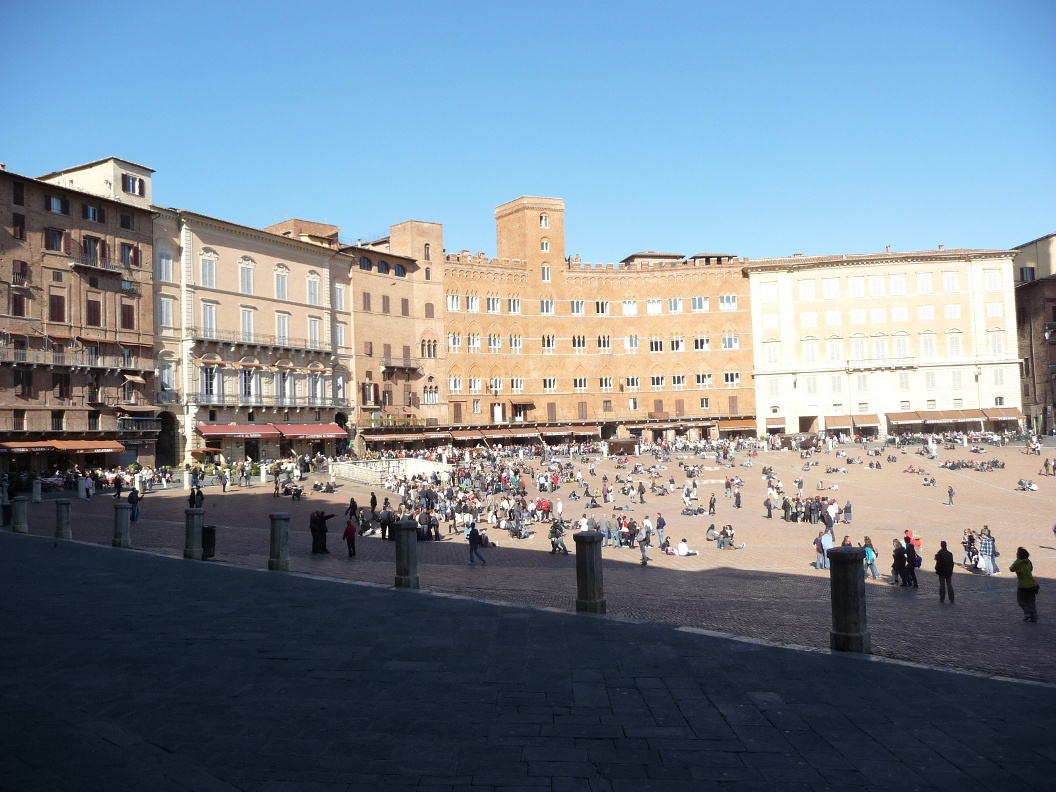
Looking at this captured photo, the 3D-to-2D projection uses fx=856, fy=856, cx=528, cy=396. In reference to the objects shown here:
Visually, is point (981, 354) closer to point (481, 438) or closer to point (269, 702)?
point (481, 438)

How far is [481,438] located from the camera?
62594 mm

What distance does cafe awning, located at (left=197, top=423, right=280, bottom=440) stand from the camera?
149 feet

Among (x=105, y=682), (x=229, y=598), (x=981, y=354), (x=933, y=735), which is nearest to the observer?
(x=933, y=735)

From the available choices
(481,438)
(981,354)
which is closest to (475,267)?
(481,438)

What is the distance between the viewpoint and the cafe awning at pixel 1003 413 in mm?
66062

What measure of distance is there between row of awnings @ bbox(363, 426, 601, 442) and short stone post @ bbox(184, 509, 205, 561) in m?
40.9

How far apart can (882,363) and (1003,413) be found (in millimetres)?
9829

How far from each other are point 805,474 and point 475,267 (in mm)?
31817

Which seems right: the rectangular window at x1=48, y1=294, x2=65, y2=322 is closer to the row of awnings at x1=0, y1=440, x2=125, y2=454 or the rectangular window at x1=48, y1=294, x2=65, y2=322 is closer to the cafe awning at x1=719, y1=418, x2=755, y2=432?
the row of awnings at x1=0, y1=440, x2=125, y2=454

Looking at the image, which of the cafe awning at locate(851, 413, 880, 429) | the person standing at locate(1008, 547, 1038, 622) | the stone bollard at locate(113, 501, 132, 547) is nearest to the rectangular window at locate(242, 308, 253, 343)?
the stone bollard at locate(113, 501, 132, 547)

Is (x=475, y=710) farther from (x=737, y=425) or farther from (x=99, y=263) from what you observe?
(x=737, y=425)

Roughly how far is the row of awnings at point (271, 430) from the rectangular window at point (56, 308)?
8.83 meters

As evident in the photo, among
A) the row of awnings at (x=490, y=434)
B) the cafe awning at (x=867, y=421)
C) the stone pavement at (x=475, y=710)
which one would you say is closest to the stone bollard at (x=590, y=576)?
the stone pavement at (x=475, y=710)

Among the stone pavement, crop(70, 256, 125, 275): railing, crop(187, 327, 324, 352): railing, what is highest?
crop(70, 256, 125, 275): railing
